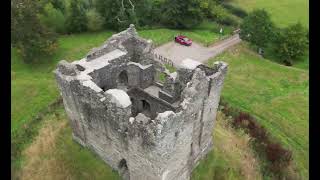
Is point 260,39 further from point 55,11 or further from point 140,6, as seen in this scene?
point 55,11

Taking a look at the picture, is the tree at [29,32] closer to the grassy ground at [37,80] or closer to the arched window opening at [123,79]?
the grassy ground at [37,80]

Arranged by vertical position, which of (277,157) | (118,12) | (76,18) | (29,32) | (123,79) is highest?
(118,12)

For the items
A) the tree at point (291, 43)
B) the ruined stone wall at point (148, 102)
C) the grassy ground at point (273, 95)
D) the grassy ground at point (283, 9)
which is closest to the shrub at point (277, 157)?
the grassy ground at point (273, 95)

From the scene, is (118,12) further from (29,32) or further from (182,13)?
(29,32)

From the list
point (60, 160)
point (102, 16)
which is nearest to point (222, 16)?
point (102, 16)

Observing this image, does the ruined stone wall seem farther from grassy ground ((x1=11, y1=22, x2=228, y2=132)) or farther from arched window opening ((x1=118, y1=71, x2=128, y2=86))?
grassy ground ((x1=11, y1=22, x2=228, y2=132))

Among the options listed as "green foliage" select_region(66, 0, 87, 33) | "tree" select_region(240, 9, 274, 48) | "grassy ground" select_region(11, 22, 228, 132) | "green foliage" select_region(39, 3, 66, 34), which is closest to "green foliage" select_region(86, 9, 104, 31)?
"green foliage" select_region(66, 0, 87, 33)
